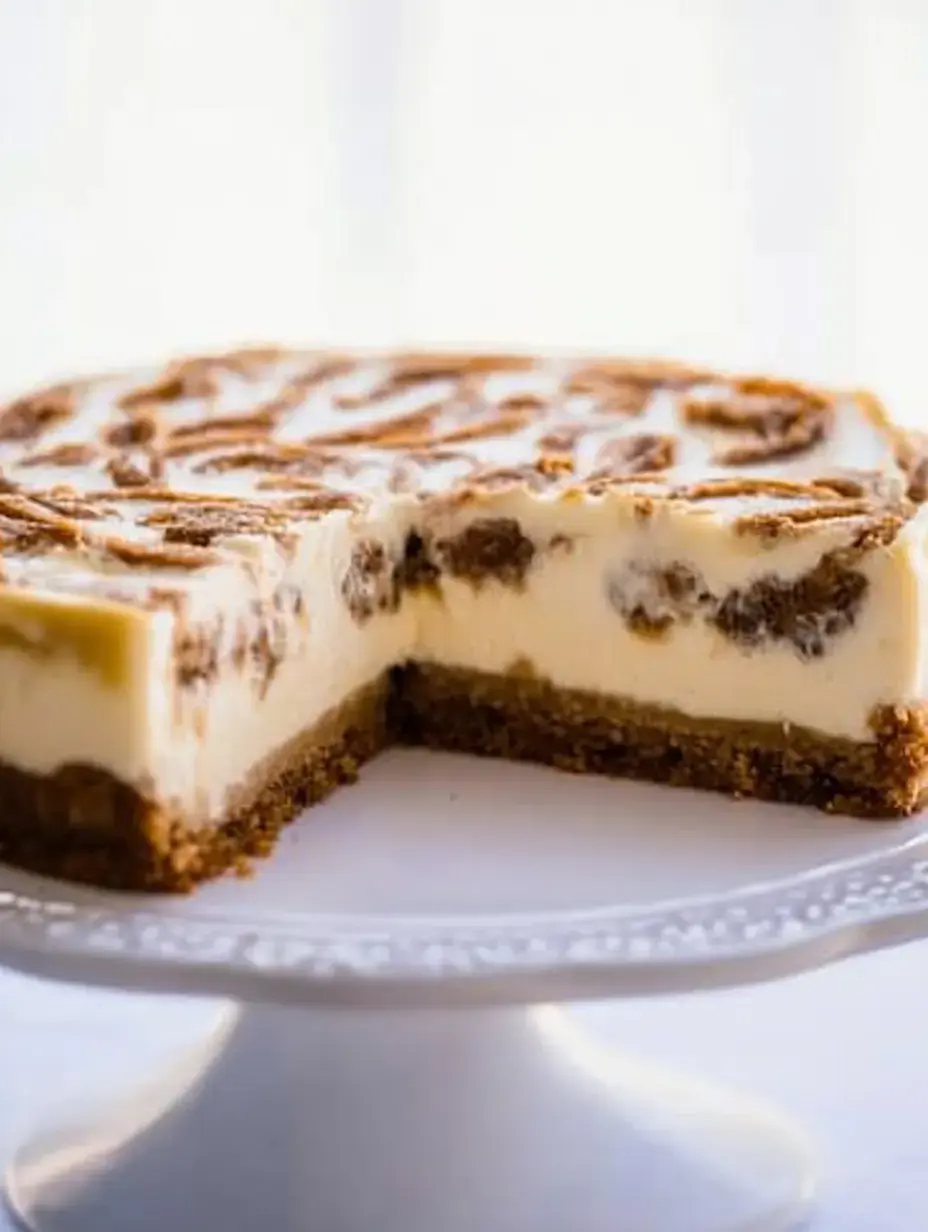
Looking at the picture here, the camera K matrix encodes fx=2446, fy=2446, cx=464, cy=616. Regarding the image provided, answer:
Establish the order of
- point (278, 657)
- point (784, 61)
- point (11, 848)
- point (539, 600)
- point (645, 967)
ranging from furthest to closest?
point (784, 61)
point (539, 600)
point (278, 657)
point (11, 848)
point (645, 967)

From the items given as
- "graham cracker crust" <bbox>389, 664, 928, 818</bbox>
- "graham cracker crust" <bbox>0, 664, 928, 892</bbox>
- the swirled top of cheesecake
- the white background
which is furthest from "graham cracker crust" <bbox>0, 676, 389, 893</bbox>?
the white background

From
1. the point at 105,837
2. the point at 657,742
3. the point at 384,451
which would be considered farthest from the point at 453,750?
the point at 105,837

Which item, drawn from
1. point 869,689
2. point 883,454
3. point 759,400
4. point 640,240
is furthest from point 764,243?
point 869,689

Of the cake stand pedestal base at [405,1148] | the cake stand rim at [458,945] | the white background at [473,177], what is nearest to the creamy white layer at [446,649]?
the cake stand rim at [458,945]

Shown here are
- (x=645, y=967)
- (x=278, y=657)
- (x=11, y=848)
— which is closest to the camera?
(x=645, y=967)

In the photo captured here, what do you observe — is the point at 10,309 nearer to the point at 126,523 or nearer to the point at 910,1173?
the point at 126,523
